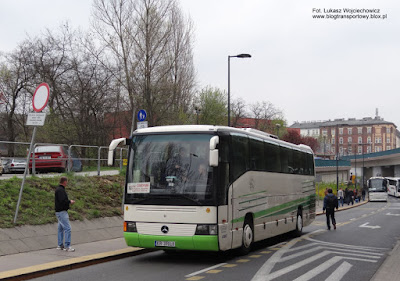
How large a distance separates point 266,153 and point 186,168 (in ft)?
13.8

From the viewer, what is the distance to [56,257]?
11453 mm

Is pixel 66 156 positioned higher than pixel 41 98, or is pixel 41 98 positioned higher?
pixel 41 98

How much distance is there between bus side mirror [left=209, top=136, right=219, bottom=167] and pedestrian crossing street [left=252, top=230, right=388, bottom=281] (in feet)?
7.79

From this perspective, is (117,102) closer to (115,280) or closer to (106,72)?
(106,72)

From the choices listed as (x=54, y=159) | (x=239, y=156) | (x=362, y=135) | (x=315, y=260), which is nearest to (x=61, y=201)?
(x=239, y=156)

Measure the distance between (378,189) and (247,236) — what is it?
6907 centimetres

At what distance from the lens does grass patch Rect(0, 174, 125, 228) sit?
13.9 m

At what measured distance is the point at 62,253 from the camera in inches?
476

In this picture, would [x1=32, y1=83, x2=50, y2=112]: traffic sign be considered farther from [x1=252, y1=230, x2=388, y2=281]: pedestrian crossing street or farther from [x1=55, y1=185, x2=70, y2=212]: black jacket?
[x1=252, y1=230, x2=388, y2=281]: pedestrian crossing street

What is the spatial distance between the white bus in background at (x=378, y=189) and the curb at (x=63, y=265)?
6954 cm

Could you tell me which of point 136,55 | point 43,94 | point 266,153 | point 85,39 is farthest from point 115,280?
point 85,39

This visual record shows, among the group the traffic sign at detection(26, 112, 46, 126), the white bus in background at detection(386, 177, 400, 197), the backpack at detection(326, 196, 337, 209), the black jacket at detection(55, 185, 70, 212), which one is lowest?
the white bus in background at detection(386, 177, 400, 197)

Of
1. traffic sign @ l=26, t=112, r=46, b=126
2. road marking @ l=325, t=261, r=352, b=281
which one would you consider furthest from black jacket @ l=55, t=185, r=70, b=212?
road marking @ l=325, t=261, r=352, b=281

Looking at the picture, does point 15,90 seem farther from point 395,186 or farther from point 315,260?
point 395,186
